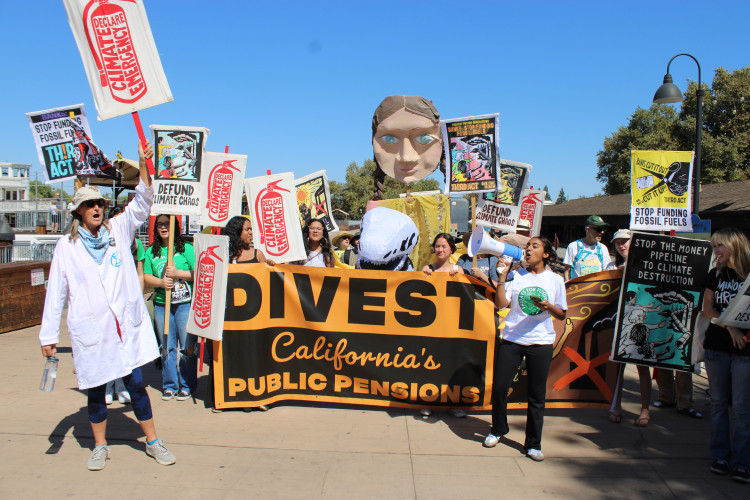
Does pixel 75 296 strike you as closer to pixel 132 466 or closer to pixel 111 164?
pixel 132 466

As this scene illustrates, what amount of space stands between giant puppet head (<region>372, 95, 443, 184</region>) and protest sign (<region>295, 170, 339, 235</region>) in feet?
2.66

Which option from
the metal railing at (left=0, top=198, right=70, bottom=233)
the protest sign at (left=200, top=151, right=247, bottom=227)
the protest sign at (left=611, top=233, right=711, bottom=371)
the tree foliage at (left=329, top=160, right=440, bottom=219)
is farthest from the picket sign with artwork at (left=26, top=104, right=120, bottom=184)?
the tree foliage at (left=329, top=160, right=440, bottom=219)

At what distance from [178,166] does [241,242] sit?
3.08 ft

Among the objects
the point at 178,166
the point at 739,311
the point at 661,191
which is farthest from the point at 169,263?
the point at 661,191

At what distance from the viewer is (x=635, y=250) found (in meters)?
4.65

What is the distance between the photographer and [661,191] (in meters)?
5.42

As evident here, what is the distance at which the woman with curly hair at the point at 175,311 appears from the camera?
508 cm

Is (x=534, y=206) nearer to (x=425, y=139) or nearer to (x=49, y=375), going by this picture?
(x=425, y=139)

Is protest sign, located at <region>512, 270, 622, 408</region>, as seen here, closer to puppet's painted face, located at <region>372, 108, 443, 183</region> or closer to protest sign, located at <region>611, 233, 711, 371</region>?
protest sign, located at <region>611, 233, 711, 371</region>

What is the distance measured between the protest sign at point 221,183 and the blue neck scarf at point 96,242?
1.70 meters

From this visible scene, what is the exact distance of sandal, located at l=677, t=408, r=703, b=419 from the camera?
16.1 ft

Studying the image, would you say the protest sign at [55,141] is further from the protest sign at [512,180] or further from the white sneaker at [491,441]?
the white sneaker at [491,441]

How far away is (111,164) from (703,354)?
6.05m

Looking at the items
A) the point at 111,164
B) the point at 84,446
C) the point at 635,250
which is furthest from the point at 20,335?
the point at 635,250
